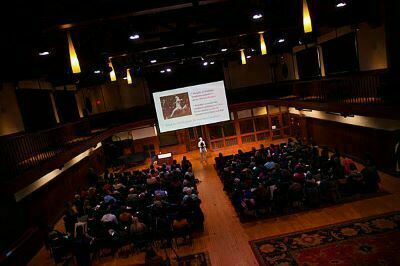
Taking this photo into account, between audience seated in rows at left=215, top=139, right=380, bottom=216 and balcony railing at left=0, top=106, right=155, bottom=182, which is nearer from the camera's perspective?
balcony railing at left=0, top=106, right=155, bottom=182

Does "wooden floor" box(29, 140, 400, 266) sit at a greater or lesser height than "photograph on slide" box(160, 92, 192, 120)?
lesser

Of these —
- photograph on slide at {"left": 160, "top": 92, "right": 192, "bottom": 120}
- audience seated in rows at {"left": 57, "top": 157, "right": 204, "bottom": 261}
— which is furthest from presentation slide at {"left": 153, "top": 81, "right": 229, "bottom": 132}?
audience seated in rows at {"left": 57, "top": 157, "right": 204, "bottom": 261}

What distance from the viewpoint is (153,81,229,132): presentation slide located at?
60.3ft

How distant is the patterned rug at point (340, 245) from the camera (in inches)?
278

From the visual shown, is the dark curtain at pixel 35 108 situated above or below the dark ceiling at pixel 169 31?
below

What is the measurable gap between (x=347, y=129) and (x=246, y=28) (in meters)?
6.88

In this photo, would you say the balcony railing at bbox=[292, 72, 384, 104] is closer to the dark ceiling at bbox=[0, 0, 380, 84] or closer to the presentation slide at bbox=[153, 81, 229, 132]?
the dark ceiling at bbox=[0, 0, 380, 84]

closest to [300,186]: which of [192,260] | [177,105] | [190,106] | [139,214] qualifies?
[192,260]

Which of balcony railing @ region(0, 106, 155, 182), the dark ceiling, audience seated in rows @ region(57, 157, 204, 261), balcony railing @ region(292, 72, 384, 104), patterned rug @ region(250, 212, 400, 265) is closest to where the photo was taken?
patterned rug @ region(250, 212, 400, 265)

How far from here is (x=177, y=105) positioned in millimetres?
18438

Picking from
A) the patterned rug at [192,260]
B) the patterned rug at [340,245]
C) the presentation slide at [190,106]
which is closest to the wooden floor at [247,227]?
the patterned rug at [192,260]

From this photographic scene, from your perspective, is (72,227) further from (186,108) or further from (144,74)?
(144,74)

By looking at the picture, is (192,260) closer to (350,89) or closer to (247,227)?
(247,227)

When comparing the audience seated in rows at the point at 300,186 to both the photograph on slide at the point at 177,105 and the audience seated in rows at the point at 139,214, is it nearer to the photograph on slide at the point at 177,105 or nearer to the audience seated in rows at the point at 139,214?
the audience seated in rows at the point at 139,214
